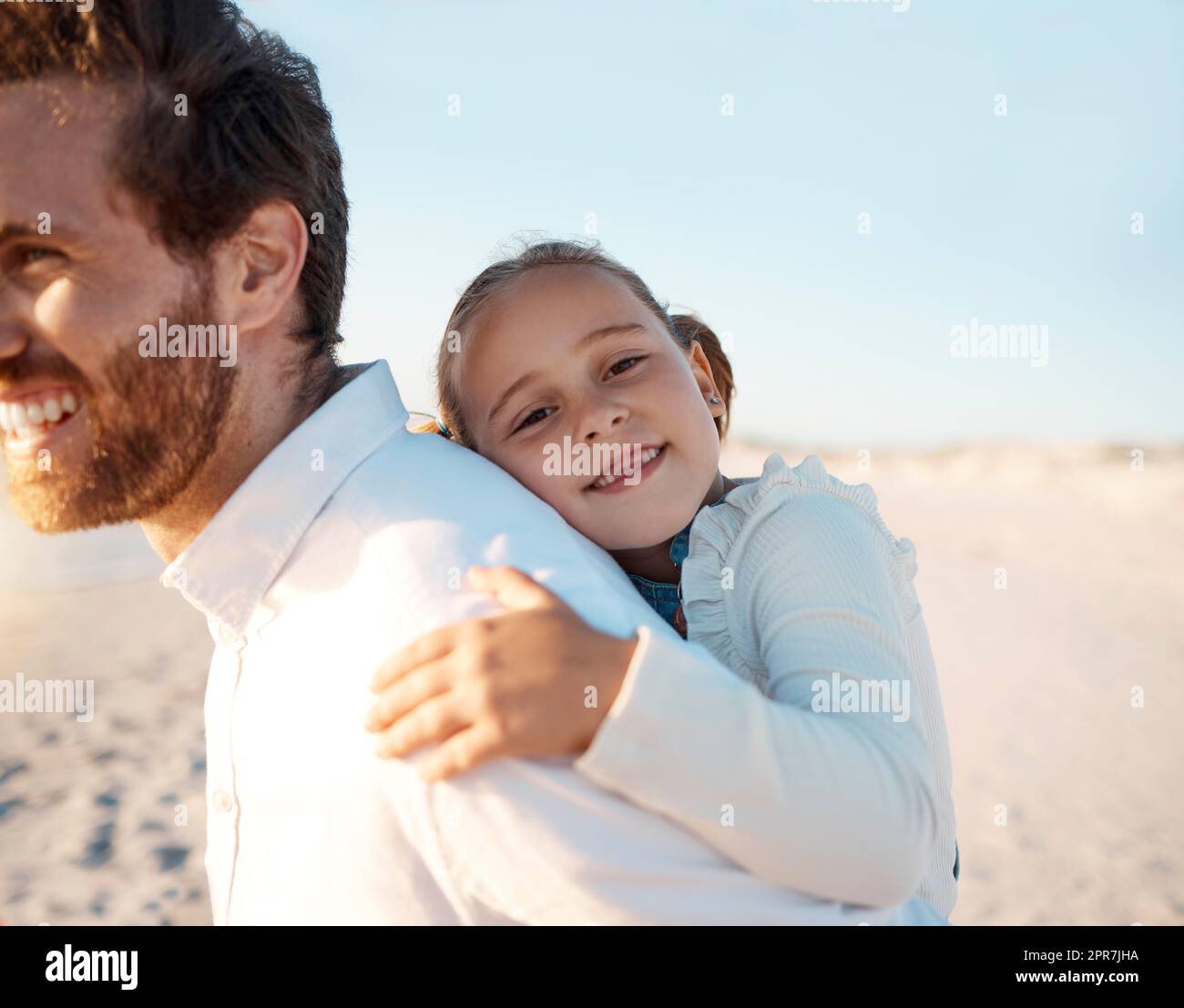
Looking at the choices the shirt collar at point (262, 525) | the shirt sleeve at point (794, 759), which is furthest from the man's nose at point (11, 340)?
the shirt sleeve at point (794, 759)

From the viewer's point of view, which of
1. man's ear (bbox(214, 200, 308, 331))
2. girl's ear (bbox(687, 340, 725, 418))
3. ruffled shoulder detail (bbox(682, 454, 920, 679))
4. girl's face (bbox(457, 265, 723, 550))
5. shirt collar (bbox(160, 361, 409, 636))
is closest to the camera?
shirt collar (bbox(160, 361, 409, 636))

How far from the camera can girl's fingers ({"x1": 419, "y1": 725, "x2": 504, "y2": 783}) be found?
4.31 ft

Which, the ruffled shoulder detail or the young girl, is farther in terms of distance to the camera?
the ruffled shoulder detail

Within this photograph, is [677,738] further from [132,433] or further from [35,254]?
[35,254]

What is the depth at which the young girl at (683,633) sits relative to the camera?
1.37m

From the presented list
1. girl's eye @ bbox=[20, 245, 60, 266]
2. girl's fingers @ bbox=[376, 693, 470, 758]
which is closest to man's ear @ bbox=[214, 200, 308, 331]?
girl's eye @ bbox=[20, 245, 60, 266]

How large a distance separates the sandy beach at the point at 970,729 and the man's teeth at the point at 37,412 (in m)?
3.46

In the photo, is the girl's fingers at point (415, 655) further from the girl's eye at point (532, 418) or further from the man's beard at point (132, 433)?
the girl's eye at point (532, 418)

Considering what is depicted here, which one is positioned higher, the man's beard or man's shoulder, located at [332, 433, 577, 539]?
Result: the man's beard

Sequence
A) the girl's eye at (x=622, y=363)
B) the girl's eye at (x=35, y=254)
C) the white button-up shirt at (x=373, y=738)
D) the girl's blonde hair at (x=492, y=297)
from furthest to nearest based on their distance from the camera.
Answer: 1. the girl's blonde hair at (x=492, y=297)
2. the girl's eye at (x=622, y=363)
3. the girl's eye at (x=35, y=254)
4. the white button-up shirt at (x=373, y=738)

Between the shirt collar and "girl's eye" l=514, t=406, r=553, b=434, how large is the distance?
815 millimetres

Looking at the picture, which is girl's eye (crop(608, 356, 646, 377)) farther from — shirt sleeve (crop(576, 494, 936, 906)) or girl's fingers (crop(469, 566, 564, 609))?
girl's fingers (crop(469, 566, 564, 609))

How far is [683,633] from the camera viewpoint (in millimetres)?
2424

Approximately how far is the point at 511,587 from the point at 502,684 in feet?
0.47
